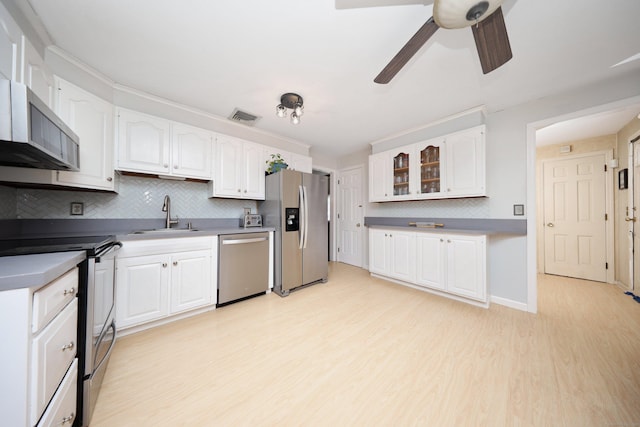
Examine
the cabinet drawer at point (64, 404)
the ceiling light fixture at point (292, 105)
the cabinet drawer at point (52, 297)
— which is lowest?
the cabinet drawer at point (64, 404)

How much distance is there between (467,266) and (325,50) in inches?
106

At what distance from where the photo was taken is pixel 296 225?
298 cm

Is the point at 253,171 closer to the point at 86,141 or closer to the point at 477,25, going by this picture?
the point at 86,141

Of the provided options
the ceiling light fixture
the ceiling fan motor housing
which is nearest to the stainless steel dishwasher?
the ceiling light fixture

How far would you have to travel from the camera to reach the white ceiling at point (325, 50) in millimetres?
1358

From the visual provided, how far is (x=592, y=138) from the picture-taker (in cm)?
328

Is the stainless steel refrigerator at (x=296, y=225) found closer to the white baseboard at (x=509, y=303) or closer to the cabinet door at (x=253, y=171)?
the cabinet door at (x=253, y=171)

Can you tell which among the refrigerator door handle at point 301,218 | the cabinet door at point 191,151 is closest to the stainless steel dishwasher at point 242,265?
the refrigerator door handle at point 301,218

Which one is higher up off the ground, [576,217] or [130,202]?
[130,202]

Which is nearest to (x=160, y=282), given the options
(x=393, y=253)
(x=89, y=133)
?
(x=89, y=133)

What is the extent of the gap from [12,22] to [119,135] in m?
0.99

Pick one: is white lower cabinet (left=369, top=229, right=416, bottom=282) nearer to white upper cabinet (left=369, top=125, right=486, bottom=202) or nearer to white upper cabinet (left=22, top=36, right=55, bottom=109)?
white upper cabinet (left=369, top=125, right=486, bottom=202)

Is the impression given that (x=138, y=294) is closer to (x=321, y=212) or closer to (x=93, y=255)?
(x=93, y=255)

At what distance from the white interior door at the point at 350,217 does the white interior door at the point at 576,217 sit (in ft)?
10.5
